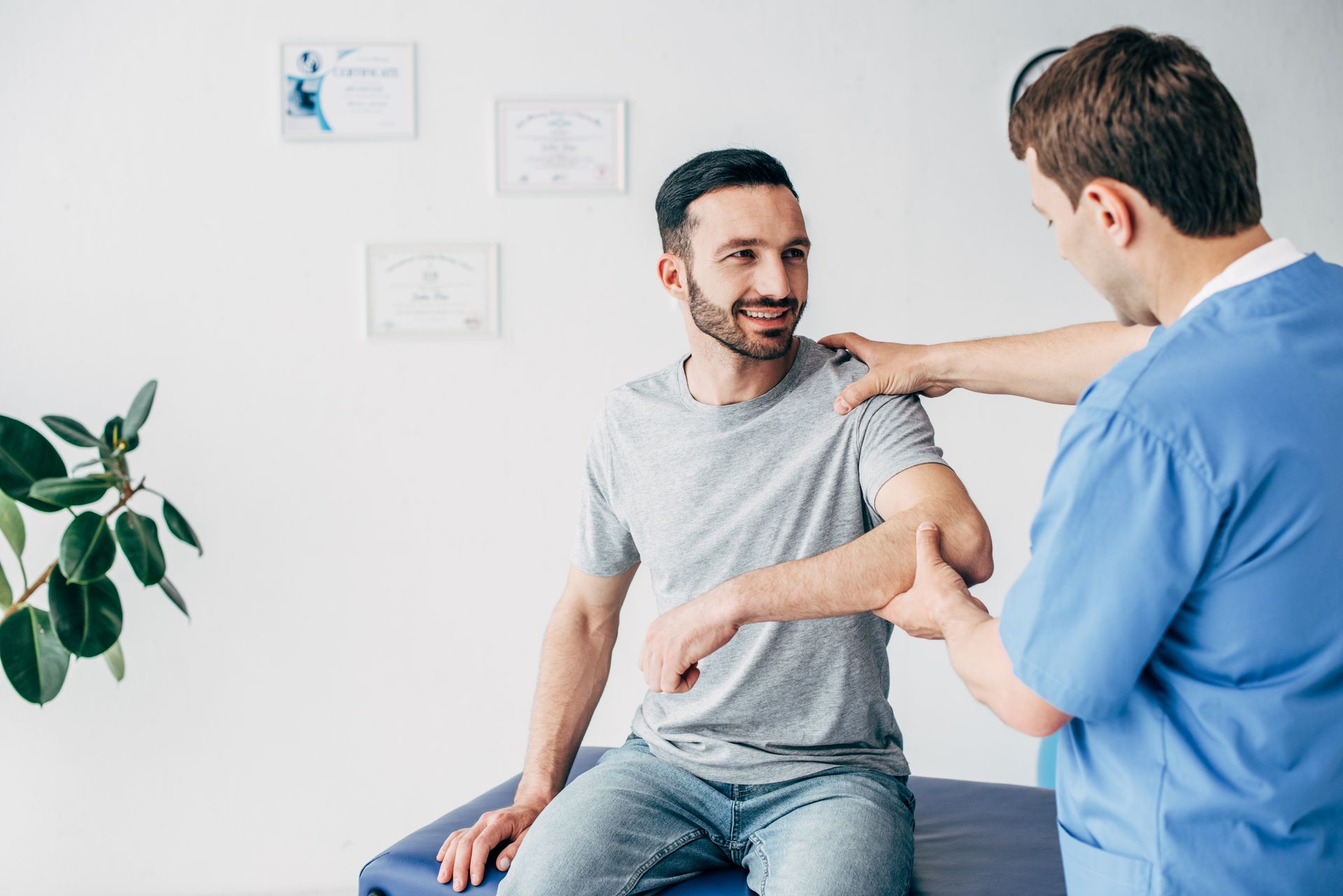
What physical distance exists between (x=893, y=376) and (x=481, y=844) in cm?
94

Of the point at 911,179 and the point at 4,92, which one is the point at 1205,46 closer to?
the point at 911,179

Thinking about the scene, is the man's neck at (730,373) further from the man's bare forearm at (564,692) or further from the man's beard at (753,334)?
the man's bare forearm at (564,692)

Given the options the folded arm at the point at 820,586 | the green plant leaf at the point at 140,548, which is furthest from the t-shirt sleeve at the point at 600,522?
the green plant leaf at the point at 140,548

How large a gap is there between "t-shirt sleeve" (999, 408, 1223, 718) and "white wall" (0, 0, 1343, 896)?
69.3 inches

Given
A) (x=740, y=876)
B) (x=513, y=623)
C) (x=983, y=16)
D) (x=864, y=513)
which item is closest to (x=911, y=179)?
(x=983, y=16)

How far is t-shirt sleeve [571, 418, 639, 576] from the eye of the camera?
1.73m

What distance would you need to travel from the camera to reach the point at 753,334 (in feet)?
5.25

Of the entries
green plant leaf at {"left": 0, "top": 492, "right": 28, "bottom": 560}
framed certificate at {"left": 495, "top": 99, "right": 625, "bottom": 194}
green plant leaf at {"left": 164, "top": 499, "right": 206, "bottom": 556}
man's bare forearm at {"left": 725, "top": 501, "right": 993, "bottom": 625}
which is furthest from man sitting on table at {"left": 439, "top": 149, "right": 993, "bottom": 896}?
green plant leaf at {"left": 0, "top": 492, "right": 28, "bottom": 560}

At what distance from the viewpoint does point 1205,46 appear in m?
2.61

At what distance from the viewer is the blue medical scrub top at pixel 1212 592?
84 cm

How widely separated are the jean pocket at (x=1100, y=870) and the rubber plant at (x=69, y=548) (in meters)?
1.92

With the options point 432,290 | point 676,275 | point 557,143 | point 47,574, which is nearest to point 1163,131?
point 676,275

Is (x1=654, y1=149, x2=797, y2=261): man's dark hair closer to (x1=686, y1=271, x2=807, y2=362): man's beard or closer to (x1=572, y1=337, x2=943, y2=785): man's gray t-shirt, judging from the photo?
(x1=686, y1=271, x2=807, y2=362): man's beard

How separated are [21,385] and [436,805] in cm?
152
